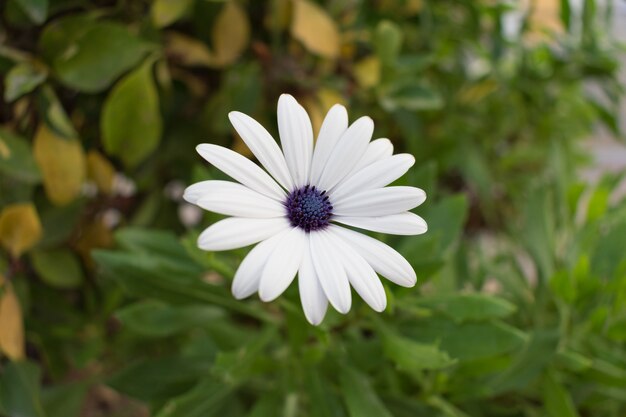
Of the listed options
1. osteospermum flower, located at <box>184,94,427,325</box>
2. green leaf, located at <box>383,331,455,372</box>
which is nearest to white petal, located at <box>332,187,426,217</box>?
osteospermum flower, located at <box>184,94,427,325</box>

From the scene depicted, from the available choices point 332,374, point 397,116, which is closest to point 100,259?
point 332,374

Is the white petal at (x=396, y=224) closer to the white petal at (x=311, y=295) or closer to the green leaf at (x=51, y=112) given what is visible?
the white petal at (x=311, y=295)

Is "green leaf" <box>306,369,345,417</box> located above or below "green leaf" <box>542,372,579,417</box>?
below

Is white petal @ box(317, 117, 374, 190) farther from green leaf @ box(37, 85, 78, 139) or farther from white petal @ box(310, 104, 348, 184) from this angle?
green leaf @ box(37, 85, 78, 139)

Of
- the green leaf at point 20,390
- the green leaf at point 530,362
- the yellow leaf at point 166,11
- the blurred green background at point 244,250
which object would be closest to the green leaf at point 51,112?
the blurred green background at point 244,250

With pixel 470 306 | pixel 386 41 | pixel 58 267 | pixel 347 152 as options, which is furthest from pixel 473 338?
pixel 58 267

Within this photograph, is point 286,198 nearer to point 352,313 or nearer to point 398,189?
point 398,189

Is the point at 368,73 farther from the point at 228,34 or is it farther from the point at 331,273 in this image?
the point at 331,273
